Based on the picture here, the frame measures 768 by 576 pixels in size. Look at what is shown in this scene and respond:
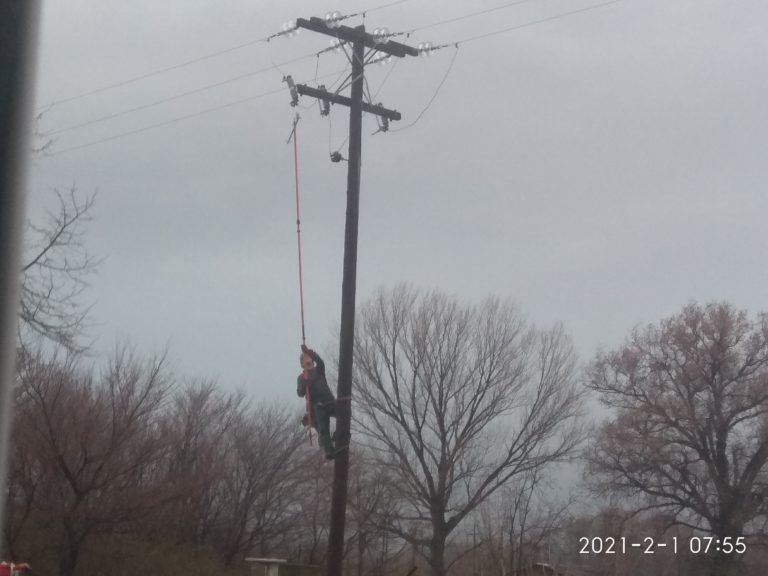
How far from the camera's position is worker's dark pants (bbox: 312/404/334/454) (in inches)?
581

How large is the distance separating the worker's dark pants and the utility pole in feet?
0.43

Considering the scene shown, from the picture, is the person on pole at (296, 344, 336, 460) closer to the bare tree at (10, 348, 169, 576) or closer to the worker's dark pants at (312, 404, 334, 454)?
the worker's dark pants at (312, 404, 334, 454)

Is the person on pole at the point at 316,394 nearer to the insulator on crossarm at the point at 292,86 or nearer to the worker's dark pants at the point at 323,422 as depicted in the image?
the worker's dark pants at the point at 323,422

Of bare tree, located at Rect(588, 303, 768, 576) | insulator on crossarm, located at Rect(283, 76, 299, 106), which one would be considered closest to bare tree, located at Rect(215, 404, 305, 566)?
bare tree, located at Rect(588, 303, 768, 576)

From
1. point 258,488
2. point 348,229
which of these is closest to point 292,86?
point 348,229

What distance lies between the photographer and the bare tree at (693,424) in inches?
1208

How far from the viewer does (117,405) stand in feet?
76.3

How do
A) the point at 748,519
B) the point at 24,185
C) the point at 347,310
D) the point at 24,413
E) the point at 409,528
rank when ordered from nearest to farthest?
the point at 24,185, the point at 347,310, the point at 24,413, the point at 748,519, the point at 409,528

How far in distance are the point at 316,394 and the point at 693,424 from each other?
20.8 meters

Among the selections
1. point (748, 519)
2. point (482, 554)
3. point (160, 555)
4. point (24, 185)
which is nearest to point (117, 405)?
point (160, 555)

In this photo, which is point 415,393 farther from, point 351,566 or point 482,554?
point 482,554

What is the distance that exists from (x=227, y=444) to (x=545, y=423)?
37.4ft

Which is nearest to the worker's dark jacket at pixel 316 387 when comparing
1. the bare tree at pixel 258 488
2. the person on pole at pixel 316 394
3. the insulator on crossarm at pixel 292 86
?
the person on pole at pixel 316 394

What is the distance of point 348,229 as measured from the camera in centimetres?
1595
